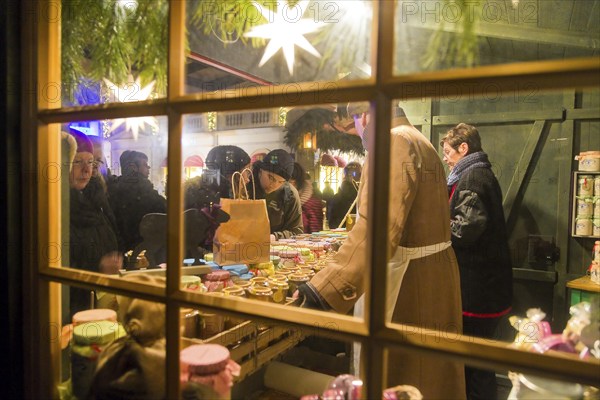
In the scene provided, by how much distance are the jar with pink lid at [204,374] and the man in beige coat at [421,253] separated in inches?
13.3

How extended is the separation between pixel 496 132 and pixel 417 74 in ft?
9.91

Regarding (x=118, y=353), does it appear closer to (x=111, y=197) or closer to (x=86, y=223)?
(x=86, y=223)

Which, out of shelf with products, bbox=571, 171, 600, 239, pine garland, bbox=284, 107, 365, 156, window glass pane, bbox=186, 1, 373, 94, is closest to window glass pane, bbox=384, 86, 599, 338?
shelf with products, bbox=571, 171, 600, 239

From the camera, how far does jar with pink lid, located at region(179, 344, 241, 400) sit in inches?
35.0

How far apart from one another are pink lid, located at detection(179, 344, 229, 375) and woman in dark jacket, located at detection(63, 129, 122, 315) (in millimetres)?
467

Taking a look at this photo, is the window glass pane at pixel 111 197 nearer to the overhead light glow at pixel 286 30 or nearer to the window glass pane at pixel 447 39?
the overhead light glow at pixel 286 30

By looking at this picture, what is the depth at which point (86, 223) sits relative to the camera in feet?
4.58

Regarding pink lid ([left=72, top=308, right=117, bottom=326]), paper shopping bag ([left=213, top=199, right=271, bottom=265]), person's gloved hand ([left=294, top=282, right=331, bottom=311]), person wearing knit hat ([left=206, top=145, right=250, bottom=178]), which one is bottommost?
pink lid ([left=72, top=308, right=117, bottom=326])

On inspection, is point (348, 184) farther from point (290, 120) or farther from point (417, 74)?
point (417, 74)

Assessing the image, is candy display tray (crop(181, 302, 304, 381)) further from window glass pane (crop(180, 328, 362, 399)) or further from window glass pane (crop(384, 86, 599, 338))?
window glass pane (crop(384, 86, 599, 338))

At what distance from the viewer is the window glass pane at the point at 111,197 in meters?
1.23

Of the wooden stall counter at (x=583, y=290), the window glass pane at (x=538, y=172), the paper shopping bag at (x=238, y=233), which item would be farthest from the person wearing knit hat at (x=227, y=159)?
the wooden stall counter at (x=583, y=290)

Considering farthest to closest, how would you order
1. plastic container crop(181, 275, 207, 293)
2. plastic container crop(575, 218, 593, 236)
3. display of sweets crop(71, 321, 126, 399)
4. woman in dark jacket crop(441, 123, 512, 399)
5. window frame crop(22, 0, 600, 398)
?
1. plastic container crop(575, 218, 593, 236)
2. woman in dark jacket crop(441, 123, 512, 399)
3. plastic container crop(181, 275, 207, 293)
4. display of sweets crop(71, 321, 126, 399)
5. window frame crop(22, 0, 600, 398)

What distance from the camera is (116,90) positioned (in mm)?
1175
